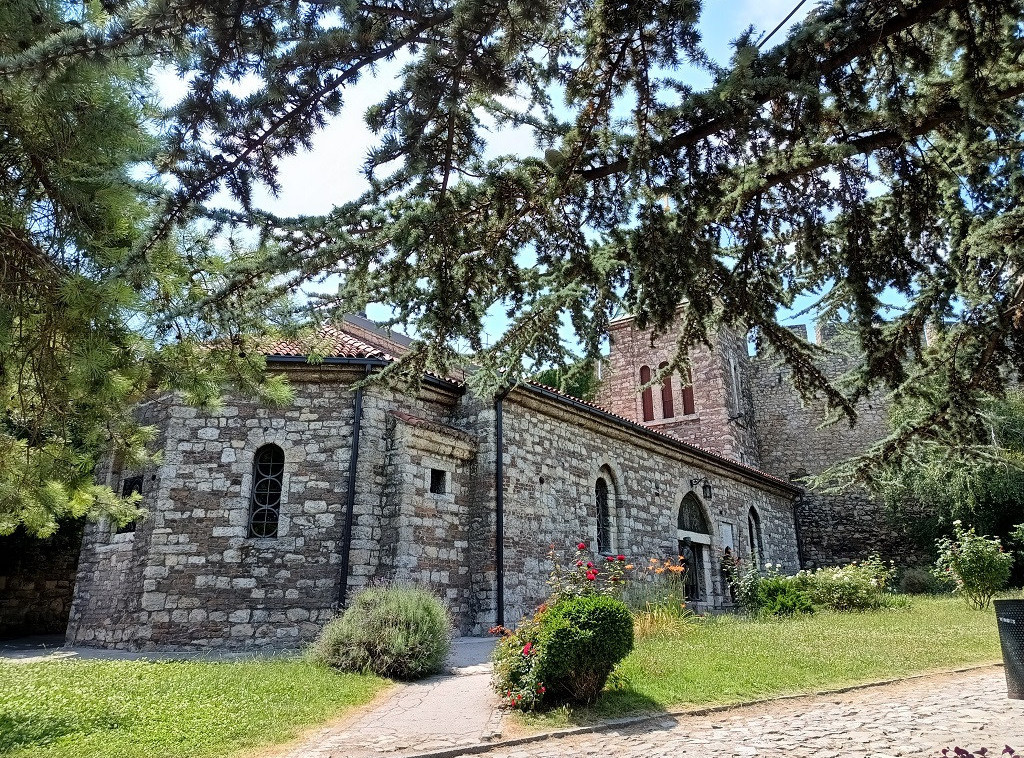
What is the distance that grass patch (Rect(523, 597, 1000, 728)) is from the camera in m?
6.11

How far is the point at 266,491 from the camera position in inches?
410

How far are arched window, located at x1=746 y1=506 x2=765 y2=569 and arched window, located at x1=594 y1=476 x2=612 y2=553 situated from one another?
21.3ft

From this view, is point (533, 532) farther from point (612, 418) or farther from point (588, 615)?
point (588, 615)

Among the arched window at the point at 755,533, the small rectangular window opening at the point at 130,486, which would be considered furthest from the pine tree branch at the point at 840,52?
the arched window at the point at 755,533

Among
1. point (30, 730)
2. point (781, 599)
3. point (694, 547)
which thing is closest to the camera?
point (30, 730)

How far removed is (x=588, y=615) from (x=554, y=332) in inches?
99.4

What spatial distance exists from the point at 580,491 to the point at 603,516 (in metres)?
1.19

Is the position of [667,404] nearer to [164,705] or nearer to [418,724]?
[418,724]

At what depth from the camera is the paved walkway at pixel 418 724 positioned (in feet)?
16.1

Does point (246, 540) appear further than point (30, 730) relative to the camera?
Yes

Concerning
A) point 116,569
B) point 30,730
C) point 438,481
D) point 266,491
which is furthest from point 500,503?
point 30,730

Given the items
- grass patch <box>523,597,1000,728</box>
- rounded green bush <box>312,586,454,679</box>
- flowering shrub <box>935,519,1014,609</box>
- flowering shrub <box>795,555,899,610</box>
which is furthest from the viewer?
flowering shrub <box>795,555,899,610</box>

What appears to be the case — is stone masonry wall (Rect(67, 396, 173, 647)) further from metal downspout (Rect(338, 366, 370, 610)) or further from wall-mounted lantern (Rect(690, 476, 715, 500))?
wall-mounted lantern (Rect(690, 476, 715, 500))

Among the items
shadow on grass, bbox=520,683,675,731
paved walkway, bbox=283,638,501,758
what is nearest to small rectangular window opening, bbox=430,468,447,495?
paved walkway, bbox=283,638,501,758
